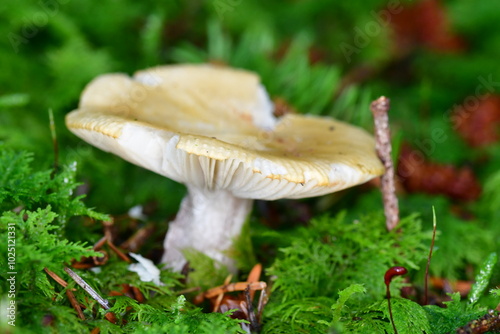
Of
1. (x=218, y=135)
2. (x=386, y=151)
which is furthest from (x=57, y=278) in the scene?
(x=386, y=151)

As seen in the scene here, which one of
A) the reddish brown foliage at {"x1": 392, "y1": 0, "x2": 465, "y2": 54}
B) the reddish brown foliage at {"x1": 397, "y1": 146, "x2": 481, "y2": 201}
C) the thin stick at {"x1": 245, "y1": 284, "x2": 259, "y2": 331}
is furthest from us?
the reddish brown foliage at {"x1": 392, "y1": 0, "x2": 465, "y2": 54}

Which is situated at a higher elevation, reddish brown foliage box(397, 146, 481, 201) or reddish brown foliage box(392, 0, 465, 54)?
reddish brown foliage box(392, 0, 465, 54)

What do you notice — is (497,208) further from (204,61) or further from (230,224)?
(204,61)

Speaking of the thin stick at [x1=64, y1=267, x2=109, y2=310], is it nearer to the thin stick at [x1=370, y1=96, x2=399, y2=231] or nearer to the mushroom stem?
the mushroom stem

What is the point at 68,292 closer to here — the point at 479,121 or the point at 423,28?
the point at 479,121

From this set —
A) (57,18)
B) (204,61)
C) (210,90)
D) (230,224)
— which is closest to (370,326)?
(230,224)

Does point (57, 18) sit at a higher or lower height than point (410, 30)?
lower

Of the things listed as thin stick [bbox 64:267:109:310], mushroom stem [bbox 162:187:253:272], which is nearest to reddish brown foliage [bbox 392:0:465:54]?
mushroom stem [bbox 162:187:253:272]
